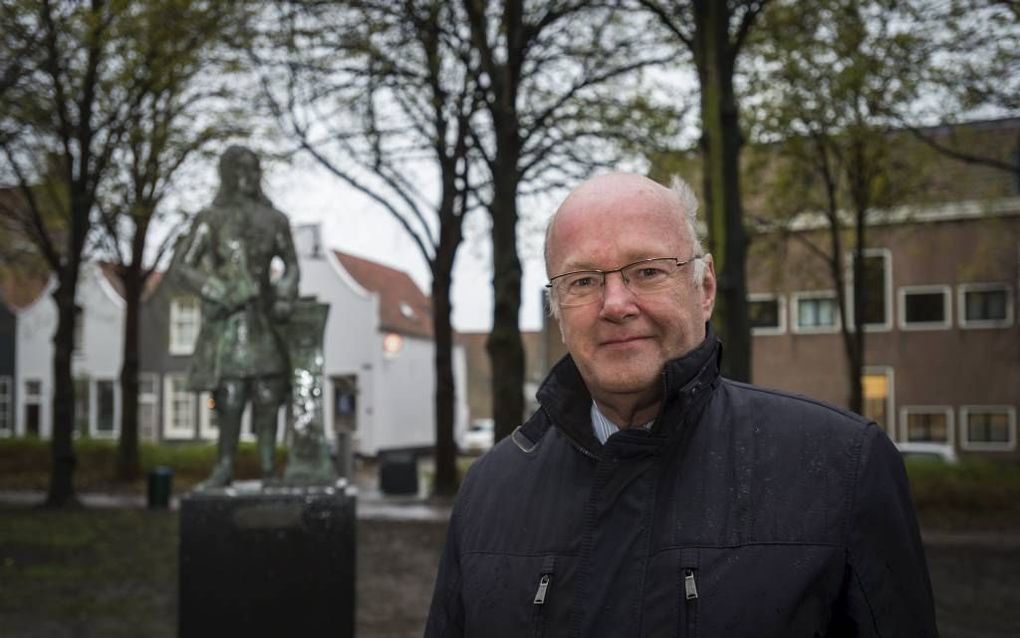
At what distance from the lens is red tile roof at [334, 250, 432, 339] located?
40719 mm

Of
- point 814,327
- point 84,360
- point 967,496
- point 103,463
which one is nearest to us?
point 967,496

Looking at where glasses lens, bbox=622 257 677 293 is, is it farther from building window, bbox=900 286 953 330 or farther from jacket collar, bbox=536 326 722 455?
building window, bbox=900 286 953 330

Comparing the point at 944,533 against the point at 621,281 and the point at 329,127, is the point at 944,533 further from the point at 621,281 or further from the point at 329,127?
the point at 621,281

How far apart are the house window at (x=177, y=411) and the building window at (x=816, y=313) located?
2139cm

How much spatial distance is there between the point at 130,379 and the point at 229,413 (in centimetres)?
1439


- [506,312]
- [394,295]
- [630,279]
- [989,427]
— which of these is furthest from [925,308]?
[630,279]

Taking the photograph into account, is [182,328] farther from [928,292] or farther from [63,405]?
[928,292]

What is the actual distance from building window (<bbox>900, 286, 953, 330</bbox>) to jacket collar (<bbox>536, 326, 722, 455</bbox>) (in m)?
30.4

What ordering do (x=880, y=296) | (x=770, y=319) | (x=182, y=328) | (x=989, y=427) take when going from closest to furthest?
(x=989, y=427), (x=880, y=296), (x=770, y=319), (x=182, y=328)

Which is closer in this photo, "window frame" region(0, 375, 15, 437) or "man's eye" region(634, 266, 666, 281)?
"man's eye" region(634, 266, 666, 281)

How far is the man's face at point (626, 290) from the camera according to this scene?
1965 mm

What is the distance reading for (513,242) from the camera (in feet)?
39.9

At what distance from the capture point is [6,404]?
1559 inches

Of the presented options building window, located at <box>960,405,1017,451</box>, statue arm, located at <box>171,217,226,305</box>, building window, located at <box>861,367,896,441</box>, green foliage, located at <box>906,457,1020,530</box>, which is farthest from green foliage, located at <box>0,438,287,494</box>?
building window, located at <box>960,405,1017,451</box>
